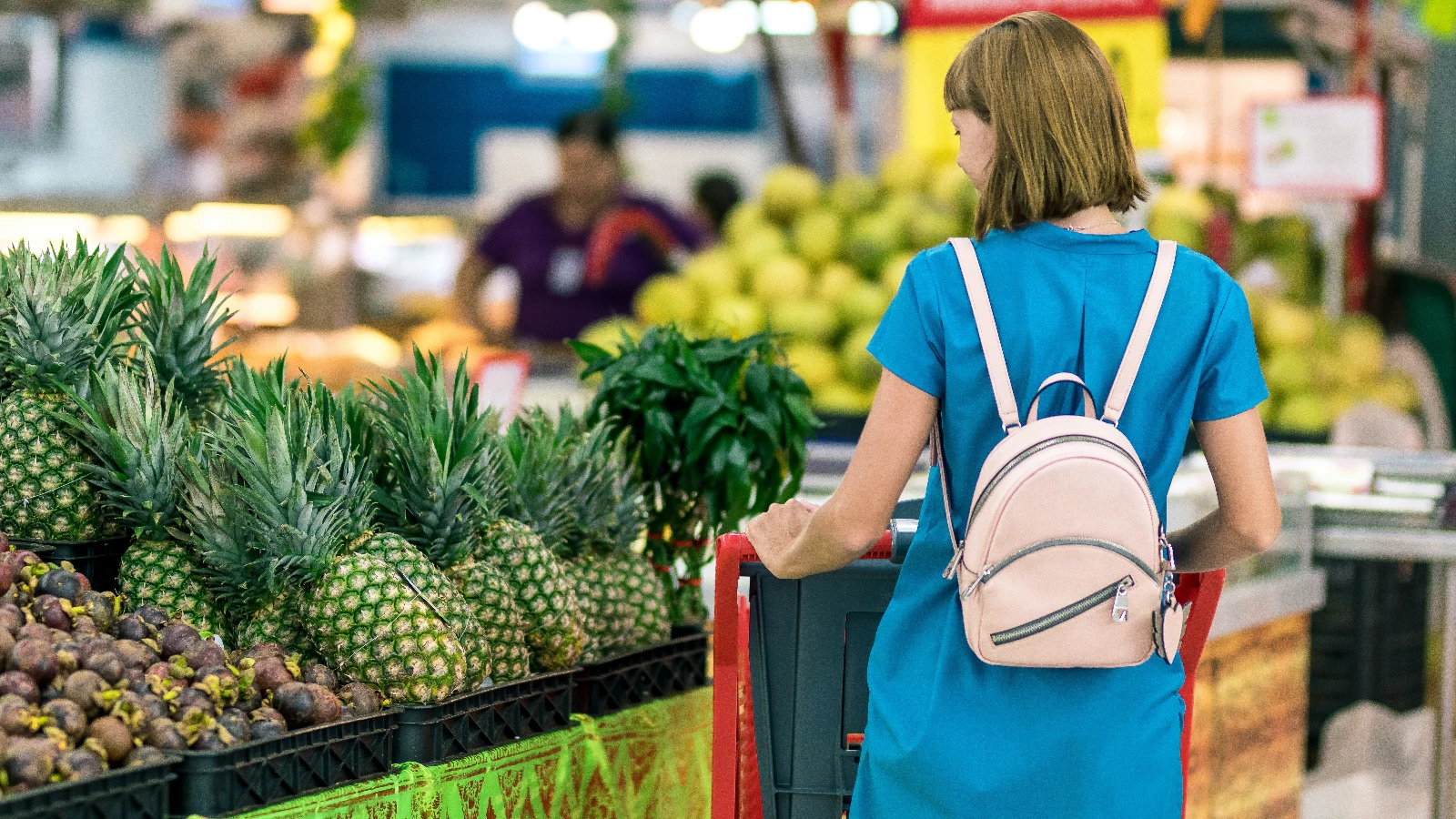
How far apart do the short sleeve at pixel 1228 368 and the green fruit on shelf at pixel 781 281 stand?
3207 millimetres

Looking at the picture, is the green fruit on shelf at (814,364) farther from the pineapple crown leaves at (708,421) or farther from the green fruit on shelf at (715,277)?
the pineapple crown leaves at (708,421)

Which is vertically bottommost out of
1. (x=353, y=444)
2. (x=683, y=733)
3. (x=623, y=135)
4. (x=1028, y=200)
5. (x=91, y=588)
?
(x=683, y=733)

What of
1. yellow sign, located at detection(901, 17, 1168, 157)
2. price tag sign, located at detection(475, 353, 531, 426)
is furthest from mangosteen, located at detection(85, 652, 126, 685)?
yellow sign, located at detection(901, 17, 1168, 157)

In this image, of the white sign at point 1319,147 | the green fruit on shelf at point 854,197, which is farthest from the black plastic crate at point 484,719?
the white sign at point 1319,147

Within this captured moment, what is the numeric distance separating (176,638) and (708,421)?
3.95 feet

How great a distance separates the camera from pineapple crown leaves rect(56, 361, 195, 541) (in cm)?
241

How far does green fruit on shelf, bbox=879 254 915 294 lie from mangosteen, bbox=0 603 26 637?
10.8ft

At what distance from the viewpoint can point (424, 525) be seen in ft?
8.55

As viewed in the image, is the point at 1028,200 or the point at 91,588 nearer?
the point at 1028,200

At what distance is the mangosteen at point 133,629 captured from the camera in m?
2.20

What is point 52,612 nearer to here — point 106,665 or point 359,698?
point 106,665

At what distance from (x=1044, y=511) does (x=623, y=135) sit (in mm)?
14351

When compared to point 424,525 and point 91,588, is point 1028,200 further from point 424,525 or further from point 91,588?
point 91,588

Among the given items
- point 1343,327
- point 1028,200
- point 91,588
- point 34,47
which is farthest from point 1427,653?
point 34,47
